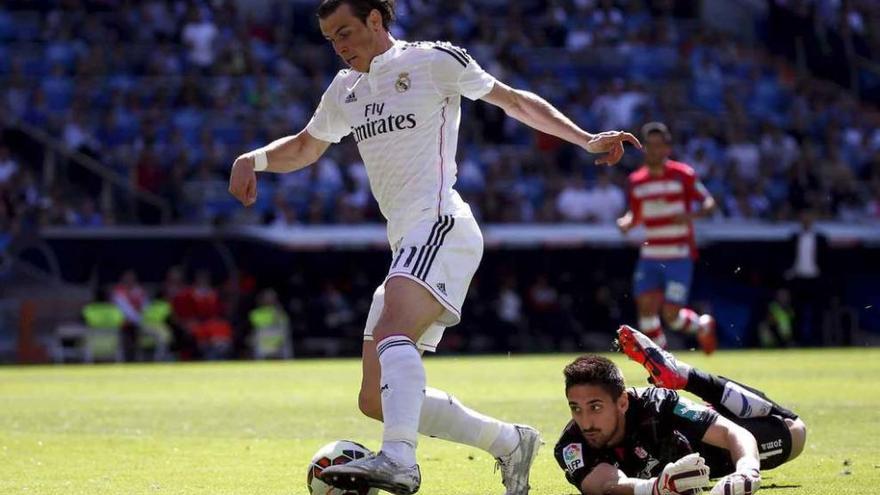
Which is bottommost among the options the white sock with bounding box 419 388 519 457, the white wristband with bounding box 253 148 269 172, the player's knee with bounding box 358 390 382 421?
the white sock with bounding box 419 388 519 457

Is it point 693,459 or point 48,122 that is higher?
point 48,122

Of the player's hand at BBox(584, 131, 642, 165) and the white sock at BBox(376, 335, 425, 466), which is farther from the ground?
the player's hand at BBox(584, 131, 642, 165)

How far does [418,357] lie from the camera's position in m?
7.14

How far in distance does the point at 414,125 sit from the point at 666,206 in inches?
410

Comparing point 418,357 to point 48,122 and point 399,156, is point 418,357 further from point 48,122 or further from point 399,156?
point 48,122

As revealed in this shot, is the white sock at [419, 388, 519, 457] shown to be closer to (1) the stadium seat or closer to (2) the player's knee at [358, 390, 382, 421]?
(2) the player's knee at [358, 390, 382, 421]

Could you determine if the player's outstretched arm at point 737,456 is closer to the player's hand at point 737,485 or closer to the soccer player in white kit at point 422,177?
the player's hand at point 737,485

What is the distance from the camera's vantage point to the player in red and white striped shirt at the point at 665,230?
57.9ft

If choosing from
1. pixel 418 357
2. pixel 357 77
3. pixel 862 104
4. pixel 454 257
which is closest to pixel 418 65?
pixel 357 77

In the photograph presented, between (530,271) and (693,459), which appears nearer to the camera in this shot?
(693,459)

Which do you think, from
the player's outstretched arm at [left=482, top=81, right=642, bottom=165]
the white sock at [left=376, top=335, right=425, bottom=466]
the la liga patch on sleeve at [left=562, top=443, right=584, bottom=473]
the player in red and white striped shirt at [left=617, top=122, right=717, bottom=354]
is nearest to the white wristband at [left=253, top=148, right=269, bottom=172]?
the player's outstretched arm at [left=482, top=81, right=642, bottom=165]

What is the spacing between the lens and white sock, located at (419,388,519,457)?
763 cm

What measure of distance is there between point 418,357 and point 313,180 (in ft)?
70.2

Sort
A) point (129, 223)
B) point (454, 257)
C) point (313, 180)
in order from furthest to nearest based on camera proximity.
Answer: point (313, 180) < point (129, 223) < point (454, 257)
